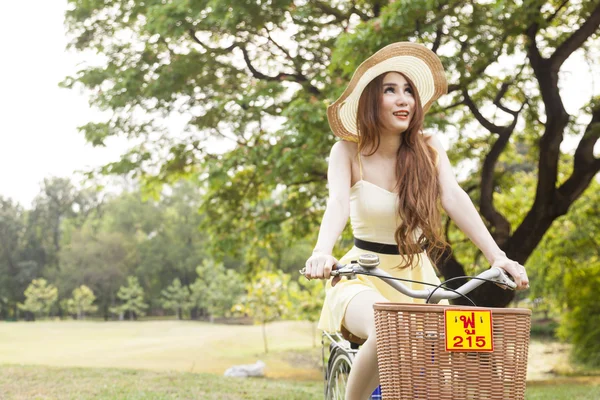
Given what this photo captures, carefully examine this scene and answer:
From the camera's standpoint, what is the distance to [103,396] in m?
7.51

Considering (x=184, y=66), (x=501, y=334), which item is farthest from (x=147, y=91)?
(x=501, y=334)

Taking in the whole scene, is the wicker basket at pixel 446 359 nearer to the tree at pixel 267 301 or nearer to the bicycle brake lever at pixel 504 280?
the bicycle brake lever at pixel 504 280

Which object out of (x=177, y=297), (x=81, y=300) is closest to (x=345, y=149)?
(x=177, y=297)

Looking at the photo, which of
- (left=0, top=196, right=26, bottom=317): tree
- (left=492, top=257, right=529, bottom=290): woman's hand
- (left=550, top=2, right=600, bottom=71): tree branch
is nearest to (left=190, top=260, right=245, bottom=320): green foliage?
(left=0, top=196, right=26, bottom=317): tree

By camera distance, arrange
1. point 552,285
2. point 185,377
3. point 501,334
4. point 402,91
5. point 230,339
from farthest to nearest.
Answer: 1. point 230,339
2. point 552,285
3. point 185,377
4. point 402,91
5. point 501,334

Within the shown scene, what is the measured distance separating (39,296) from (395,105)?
36.0 metres

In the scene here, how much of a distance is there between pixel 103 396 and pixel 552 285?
11487 millimetres

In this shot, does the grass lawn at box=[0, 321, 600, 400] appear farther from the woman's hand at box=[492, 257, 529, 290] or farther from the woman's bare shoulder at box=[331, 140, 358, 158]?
the woman's hand at box=[492, 257, 529, 290]

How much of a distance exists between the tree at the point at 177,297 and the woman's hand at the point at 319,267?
1340 inches

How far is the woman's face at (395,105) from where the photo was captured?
108 inches

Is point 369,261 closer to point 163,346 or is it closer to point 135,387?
point 135,387

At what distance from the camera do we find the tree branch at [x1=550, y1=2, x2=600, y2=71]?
9.62 m

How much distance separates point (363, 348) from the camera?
7.17ft

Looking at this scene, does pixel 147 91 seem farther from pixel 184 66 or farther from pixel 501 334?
pixel 501 334
